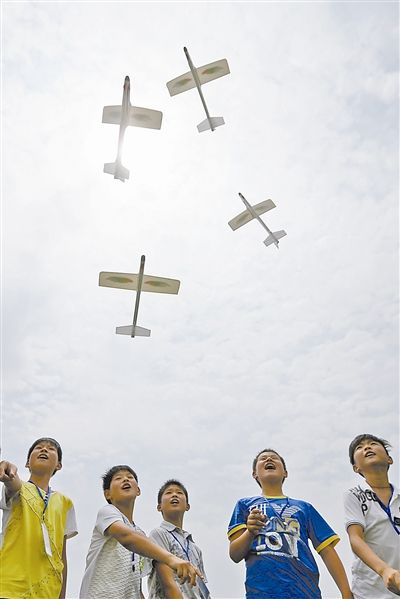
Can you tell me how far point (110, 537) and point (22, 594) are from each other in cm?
85

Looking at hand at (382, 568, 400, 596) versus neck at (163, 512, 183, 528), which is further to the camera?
neck at (163, 512, 183, 528)

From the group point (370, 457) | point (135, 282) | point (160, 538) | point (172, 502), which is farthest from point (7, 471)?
point (135, 282)

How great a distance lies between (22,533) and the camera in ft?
16.5

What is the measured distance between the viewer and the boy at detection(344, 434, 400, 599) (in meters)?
4.94

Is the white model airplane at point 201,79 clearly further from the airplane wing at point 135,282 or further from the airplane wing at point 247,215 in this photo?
the airplane wing at point 135,282

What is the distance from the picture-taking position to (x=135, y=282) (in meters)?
14.9

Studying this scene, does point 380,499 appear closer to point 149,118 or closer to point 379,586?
point 379,586

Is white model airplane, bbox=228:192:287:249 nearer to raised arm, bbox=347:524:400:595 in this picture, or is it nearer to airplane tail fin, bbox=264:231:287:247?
airplane tail fin, bbox=264:231:287:247

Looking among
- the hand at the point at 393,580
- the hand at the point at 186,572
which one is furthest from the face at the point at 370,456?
the hand at the point at 186,572

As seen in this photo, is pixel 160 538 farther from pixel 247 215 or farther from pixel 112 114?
pixel 247 215

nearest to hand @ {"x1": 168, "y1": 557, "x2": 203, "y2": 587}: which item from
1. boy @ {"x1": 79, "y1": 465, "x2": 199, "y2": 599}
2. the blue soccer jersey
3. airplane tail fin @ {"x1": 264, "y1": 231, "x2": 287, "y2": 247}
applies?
boy @ {"x1": 79, "y1": 465, "x2": 199, "y2": 599}

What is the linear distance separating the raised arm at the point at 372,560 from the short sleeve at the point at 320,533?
17.5 inches

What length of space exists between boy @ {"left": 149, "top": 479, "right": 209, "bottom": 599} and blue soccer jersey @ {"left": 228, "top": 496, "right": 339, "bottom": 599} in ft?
1.86

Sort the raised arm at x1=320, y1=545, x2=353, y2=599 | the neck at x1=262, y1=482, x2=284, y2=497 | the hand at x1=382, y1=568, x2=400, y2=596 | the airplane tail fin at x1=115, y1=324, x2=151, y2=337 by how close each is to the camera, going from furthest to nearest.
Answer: the airplane tail fin at x1=115, y1=324, x2=151, y2=337
the neck at x1=262, y1=482, x2=284, y2=497
the raised arm at x1=320, y1=545, x2=353, y2=599
the hand at x1=382, y1=568, x2=400, y2=596
